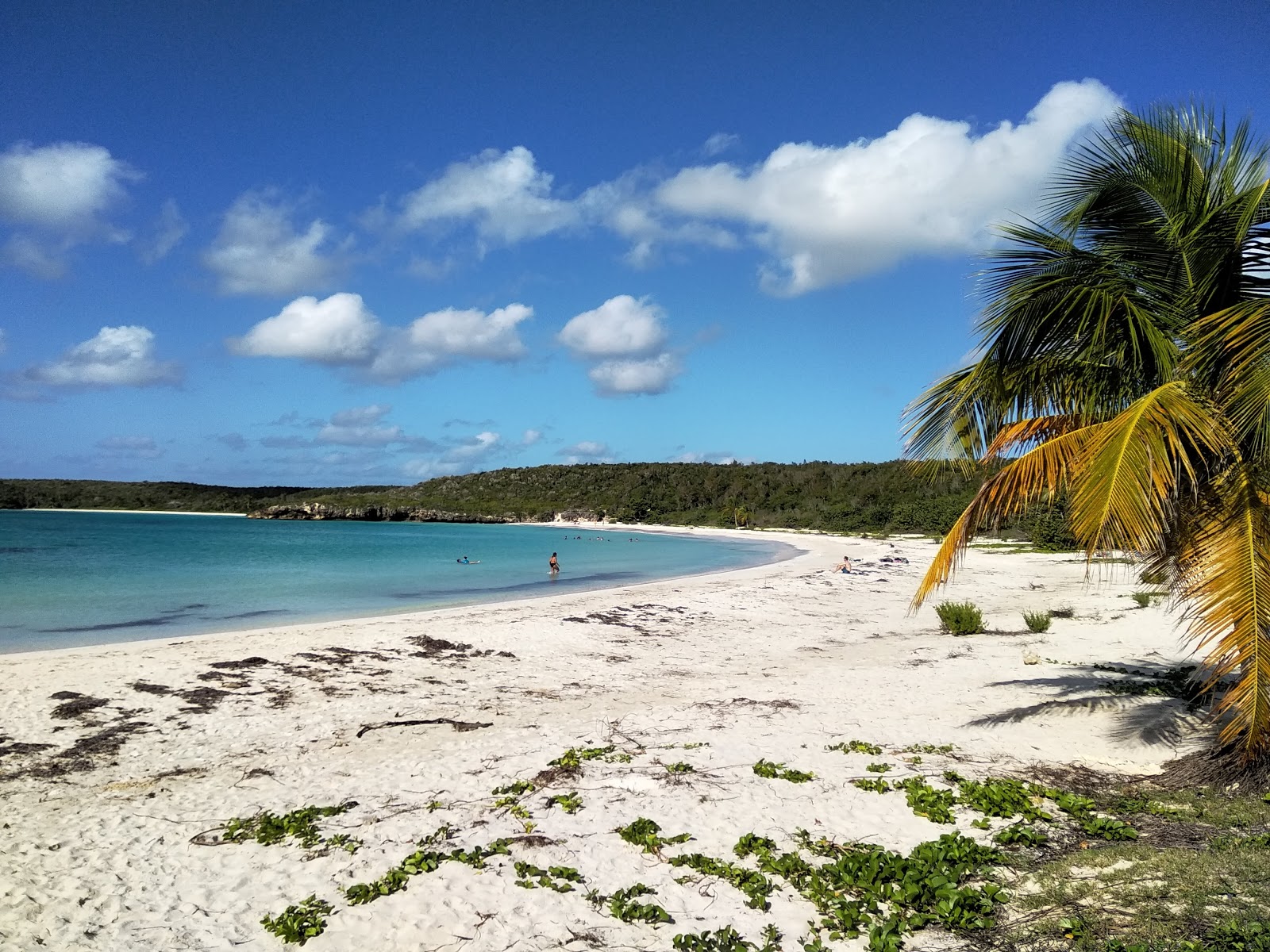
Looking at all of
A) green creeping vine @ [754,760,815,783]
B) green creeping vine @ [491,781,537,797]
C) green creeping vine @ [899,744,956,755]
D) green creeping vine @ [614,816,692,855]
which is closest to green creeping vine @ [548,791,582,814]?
green creeping vine @ [491,781,537,797]

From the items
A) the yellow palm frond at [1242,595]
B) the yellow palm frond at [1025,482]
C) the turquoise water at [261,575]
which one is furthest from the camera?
the turquoise water at [261,575]

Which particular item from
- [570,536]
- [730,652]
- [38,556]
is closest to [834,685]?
[730,652]

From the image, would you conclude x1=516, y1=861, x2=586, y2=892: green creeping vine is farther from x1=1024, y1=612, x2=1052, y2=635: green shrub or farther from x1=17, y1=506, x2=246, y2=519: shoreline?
x1=17, y1=506, x2=246, y2=519: shoreline

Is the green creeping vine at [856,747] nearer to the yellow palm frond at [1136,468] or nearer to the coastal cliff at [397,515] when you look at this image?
the yellow palm frond at [1136,468]

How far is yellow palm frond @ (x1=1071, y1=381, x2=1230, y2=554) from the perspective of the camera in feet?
14.3

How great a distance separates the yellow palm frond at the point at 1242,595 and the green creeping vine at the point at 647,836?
390 cm

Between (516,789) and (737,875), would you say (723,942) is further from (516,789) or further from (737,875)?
(516,789)

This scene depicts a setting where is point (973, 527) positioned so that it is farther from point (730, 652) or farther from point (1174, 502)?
point (730, 652)

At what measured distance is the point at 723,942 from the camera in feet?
12.7

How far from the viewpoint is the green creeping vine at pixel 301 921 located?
13.2 feet

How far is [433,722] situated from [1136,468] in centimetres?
757

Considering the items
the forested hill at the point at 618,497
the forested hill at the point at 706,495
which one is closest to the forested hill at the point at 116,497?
the forested hill at the point at 618,497

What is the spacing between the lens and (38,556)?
3594cm

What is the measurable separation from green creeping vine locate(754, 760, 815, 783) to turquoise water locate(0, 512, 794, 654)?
14.6m
